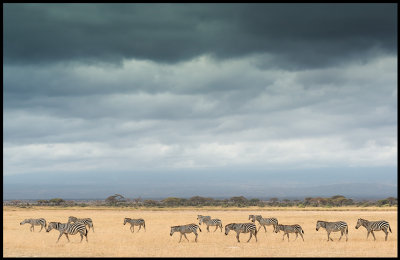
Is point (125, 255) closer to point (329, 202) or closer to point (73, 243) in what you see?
point (73, 243)

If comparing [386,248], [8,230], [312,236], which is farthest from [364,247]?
[8,230]

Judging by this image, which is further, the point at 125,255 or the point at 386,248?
the point at 386,248

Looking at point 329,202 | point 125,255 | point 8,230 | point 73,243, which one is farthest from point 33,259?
point 329,202

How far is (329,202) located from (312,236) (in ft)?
331

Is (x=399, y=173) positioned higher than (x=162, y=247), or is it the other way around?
(x=399, y=173)

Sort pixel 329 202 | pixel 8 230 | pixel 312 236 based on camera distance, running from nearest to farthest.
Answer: pixel 312 236 < pixel 8 230 < pixel 329 202

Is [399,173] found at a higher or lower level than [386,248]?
higher

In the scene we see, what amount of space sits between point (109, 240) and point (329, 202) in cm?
10727

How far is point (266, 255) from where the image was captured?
26922 millimetres

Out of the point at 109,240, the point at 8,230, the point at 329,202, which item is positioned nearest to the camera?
the point at 109,240

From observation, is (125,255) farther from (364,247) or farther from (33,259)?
(364,247)

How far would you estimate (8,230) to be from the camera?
43.6m

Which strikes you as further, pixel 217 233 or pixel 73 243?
pixel 217 233

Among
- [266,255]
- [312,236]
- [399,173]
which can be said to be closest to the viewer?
[399,173]
